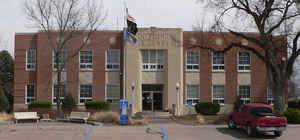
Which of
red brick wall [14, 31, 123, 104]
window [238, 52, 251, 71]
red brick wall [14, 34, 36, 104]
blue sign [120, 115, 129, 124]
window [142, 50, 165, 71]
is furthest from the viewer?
window [238, 52, 251, 71]

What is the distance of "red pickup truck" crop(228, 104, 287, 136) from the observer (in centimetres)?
1532

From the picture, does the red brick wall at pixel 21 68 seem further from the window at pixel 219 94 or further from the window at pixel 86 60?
the window at pixel 219 94

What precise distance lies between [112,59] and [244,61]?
13432 millimetres

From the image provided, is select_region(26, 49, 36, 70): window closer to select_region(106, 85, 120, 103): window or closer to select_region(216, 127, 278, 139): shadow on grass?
select_region(106, 85, 120, 103): window

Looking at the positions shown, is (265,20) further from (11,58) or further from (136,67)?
(11,58)

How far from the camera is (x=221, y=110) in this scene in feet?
110

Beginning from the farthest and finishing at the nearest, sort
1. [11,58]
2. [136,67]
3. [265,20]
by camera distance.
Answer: [11,58] < [136,67] < [265,20]

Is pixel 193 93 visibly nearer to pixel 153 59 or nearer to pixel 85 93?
pixel 153 59

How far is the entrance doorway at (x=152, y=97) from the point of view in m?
33.7

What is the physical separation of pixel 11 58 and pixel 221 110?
27.8m

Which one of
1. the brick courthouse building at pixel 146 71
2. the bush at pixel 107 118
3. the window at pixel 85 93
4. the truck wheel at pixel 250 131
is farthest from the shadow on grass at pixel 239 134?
the window at pixel 85 93

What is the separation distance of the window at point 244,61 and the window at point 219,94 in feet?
9.02

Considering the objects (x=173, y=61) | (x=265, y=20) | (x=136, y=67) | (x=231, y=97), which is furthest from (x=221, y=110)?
(x=265, y=20)

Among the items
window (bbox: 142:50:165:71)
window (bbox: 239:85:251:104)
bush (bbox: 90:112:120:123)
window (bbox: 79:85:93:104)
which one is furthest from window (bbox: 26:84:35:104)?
window (bbox: 239:85:251:104)
